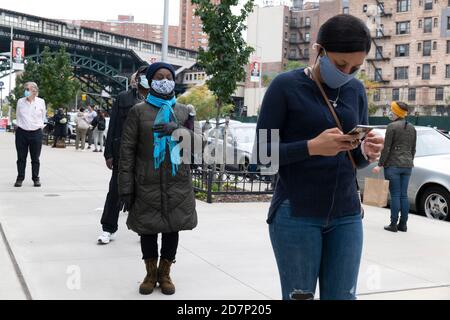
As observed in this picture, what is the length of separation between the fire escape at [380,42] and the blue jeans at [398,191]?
6437 centimetres

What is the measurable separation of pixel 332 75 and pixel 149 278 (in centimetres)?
263

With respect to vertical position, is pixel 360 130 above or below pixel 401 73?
below

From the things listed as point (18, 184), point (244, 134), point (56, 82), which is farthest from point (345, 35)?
point (56, 82)

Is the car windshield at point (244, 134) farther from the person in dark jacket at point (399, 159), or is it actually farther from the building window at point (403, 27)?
the building window at point (403, 27)

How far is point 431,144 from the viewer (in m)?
10.4

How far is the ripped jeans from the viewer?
2.46m

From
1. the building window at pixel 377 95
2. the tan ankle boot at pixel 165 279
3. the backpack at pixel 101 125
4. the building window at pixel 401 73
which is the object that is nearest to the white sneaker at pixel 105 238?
the tan ankle boot at pixel 165 279

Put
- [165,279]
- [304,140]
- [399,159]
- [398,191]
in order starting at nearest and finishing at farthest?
[304,140] → [165,279] → [399,159] → [398,191]

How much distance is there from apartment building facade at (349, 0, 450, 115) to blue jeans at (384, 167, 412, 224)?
55.9 metres

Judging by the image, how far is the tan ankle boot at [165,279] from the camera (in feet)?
14.5

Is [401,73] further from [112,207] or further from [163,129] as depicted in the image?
[163,129]

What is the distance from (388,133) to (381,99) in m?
63.9

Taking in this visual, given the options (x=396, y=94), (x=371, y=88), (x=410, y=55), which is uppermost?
(x=410, y=55)

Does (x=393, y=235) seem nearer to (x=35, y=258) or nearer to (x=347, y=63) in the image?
(x=35, y=258)
